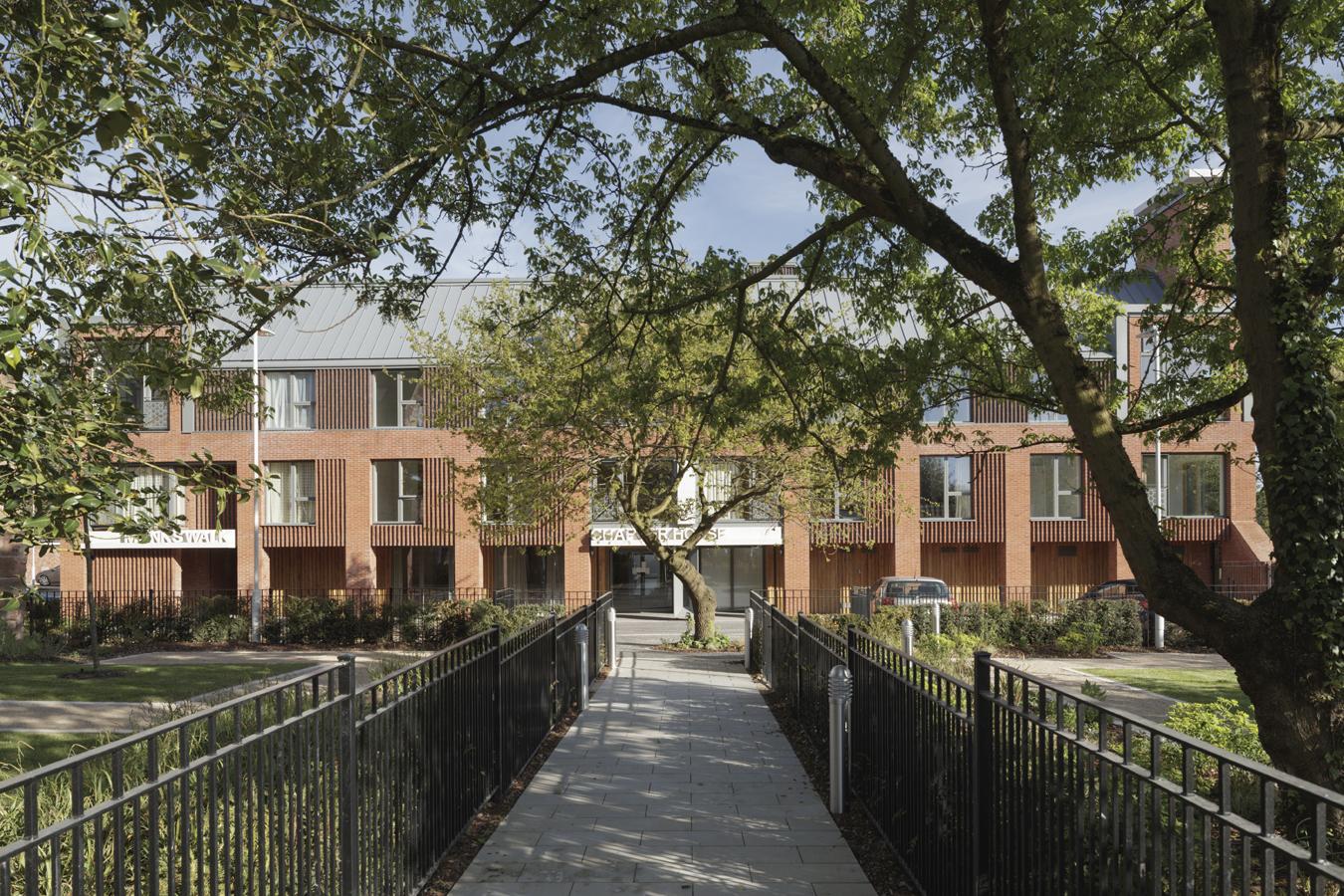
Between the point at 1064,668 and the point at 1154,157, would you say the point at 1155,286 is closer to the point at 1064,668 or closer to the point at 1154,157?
the point at 1064,668

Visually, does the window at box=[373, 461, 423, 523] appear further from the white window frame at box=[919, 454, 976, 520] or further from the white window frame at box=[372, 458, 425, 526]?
the white window frame at box=[919, 454, 976, 520]

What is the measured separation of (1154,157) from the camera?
10.0 m

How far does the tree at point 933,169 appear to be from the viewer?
5520 mm

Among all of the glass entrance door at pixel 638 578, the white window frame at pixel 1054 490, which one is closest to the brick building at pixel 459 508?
the white window frame at pixel 1054 490

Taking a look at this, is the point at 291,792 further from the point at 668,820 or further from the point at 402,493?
the point at 402,493

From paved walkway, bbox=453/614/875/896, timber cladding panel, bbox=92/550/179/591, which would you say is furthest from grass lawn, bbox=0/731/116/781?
timber cladding panel, bbox=92/550/179/591

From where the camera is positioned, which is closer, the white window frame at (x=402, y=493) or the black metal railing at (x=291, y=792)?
the black metal railing at (x=291, y=792)

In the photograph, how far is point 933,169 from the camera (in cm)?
994

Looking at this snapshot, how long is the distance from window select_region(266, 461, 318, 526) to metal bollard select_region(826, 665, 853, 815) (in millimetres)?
29488

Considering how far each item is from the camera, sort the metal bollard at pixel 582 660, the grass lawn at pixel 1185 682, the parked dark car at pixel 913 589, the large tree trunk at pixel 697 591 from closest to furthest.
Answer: the metal bollard at pixel 582 660 < the grass lawn at pixel 1185 682 < the large tree trunk at pixel 697 591 < the parked dark car at pixel 913 589

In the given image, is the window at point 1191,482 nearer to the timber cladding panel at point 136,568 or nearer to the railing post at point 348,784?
the railing post at point 348,784

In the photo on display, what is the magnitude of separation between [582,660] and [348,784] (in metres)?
8.19

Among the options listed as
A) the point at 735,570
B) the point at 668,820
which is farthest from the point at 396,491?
the point at 668,820

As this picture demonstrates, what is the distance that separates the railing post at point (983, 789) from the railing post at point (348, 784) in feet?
9.91
